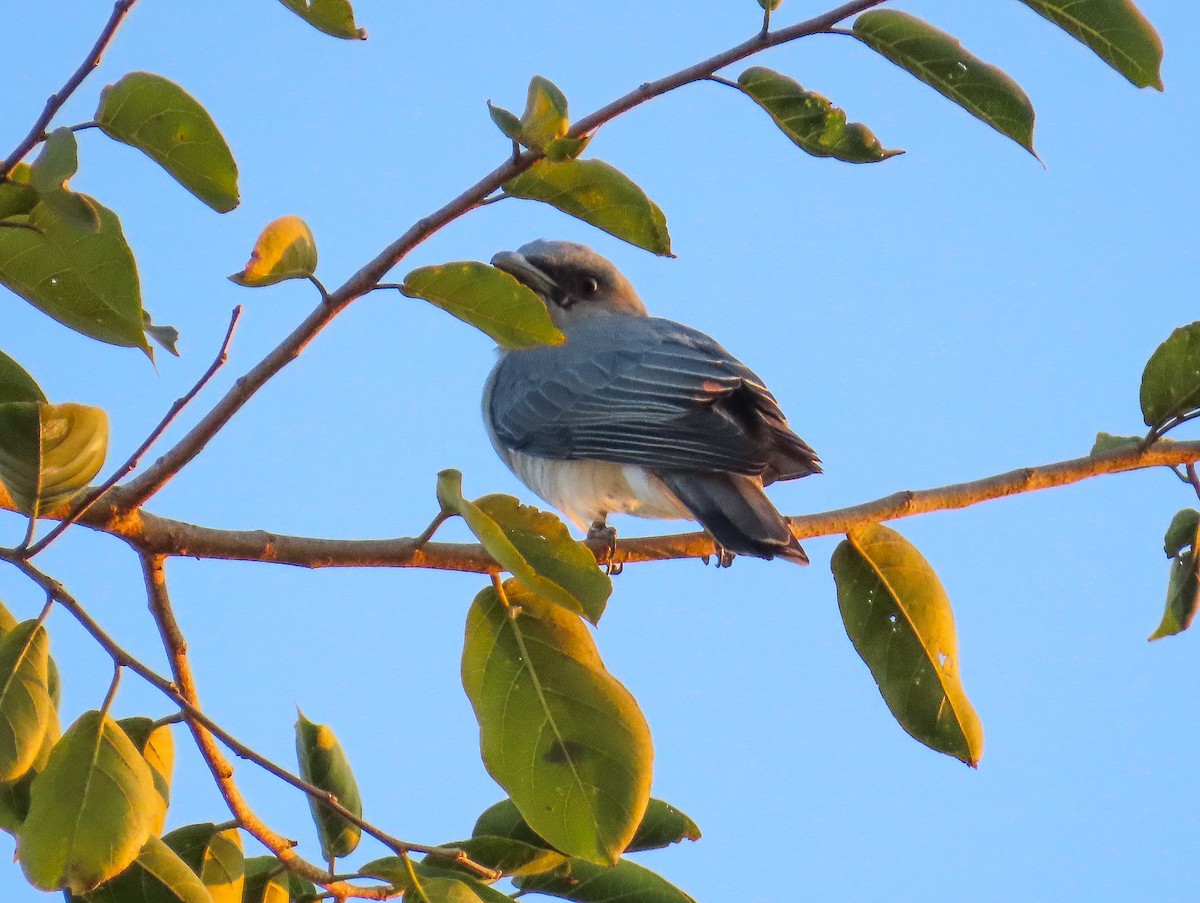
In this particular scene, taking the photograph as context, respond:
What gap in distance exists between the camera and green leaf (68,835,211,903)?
7.52 ft

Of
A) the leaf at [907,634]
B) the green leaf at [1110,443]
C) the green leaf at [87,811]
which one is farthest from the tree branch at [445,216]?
the green leaf at [1110,443]

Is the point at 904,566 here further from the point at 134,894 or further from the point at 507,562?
the point at 134,894

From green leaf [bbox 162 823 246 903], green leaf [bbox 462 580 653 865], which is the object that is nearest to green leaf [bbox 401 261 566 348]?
green leaf [bbox 462 580 653 865]

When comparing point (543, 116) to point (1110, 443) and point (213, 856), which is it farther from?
point (1110, 443)

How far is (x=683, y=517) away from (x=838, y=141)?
266 cm

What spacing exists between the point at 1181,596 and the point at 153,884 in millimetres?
2587

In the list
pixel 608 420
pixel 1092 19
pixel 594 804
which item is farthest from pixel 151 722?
pixel 608 420

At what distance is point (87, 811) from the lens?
2145 mm

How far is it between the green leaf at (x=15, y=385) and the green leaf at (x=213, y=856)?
2.86 feet

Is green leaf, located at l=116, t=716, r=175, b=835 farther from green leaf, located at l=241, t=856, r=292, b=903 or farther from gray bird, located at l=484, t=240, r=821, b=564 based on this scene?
gray bird, located at l=484, t=240, r=821, b=564

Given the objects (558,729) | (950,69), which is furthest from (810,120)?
(558,729)

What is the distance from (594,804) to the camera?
2.37 m

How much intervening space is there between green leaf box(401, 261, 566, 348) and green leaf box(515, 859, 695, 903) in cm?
106

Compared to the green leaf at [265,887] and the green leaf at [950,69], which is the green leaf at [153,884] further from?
the green leaf at [950,69]
